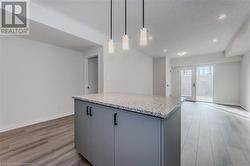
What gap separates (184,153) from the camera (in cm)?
207

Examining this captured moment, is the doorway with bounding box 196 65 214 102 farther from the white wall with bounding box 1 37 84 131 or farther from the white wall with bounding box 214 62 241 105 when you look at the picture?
the white wall with bounding box 1 37 84 131

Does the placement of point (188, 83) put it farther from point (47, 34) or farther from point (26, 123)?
point (26, 123)

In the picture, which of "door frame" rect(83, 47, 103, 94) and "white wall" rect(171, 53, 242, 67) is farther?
"white wall" rect(171, 53, 242, 67)

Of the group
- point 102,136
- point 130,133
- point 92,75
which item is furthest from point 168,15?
point 92,75

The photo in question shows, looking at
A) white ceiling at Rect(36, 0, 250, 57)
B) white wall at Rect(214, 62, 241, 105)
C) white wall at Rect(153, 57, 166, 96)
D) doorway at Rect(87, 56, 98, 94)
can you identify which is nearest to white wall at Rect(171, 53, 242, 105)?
white wall at Rect(214, 62, 241, 105)

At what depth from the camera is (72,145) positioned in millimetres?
2299

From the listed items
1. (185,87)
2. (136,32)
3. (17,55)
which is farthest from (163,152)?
(185,87)

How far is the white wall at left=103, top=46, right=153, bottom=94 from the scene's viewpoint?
13.4 feet

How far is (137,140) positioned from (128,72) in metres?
4.17

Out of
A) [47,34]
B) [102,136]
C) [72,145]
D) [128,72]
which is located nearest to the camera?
[102,136]

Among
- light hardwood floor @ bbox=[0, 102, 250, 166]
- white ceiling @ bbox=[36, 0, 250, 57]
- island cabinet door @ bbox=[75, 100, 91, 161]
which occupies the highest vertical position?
white ceiling @ bbox=[36, 0, 250, 57]

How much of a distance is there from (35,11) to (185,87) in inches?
306

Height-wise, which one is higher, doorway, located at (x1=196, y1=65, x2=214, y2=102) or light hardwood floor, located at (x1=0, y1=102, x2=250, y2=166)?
doorway, located at (x1=196, y1=65, x2=214, y2=102)

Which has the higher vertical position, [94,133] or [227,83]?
[227,83]
